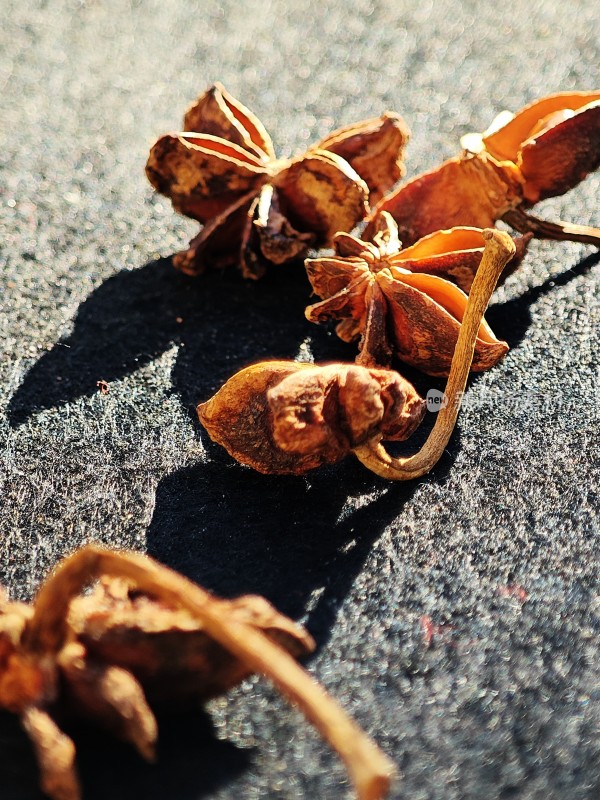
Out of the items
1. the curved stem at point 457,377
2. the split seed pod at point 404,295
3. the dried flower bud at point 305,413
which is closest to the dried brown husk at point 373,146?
the split seed pod at point 404,295

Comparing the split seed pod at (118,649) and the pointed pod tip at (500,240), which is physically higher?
the pointed pod tip at (500,240)

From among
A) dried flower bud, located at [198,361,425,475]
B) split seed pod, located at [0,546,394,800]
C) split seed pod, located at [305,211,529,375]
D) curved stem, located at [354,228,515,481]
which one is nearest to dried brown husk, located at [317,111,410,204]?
split seed pod, located at [305,211,529,375]

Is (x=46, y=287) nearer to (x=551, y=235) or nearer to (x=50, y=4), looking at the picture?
(x=551, y=235)

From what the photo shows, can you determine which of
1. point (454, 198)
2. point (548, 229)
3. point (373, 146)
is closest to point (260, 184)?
point (373, 146)

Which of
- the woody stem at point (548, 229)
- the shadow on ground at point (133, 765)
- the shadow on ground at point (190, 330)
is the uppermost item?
the shadow on ground at point (190, 330)

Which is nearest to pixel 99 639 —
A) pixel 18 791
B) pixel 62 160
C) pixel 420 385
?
pixel 18 791

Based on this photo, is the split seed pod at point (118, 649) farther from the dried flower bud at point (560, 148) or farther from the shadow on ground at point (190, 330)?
the dried flower bud at point (560, 148)
